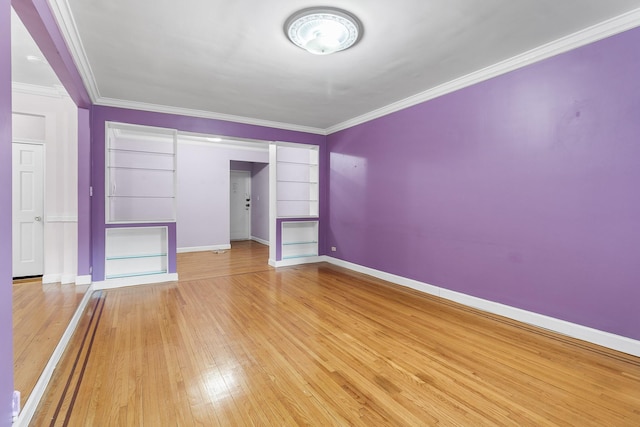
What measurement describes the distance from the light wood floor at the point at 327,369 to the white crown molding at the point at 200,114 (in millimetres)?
2663

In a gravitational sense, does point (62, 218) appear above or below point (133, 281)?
above

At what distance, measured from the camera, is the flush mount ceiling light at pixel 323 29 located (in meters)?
2.28

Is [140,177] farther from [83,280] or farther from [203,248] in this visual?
[83,280]

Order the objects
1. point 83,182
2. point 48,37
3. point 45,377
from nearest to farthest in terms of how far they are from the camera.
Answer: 1. point 45,377
2. point 48,37
3. point 83,182

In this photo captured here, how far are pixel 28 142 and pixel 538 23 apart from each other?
642cm

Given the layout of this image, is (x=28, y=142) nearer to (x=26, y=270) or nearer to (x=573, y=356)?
(x=26, y=270)

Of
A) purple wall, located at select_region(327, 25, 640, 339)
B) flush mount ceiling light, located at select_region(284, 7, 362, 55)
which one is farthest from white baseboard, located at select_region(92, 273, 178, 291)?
flush mount ceiling light, located at select_region(284, 7, 362, 55)

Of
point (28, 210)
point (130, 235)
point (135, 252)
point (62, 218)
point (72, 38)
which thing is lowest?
point (135, 252)

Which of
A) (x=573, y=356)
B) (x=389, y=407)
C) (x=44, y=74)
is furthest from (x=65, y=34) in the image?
(x=573, y=356)

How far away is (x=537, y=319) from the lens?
2.85 m

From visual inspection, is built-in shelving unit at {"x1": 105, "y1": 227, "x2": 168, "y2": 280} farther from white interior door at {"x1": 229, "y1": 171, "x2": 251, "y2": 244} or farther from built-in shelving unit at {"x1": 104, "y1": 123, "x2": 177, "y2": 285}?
white interior door at {"x1": 229, "y1": 171, "x2": 251, "y2": 244}

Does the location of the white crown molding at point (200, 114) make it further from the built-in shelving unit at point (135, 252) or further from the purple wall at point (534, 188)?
the purple wall at point (534, 188)

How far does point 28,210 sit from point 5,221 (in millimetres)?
Answer: 4187

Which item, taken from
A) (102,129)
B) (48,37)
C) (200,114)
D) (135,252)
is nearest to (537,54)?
(48,37)
